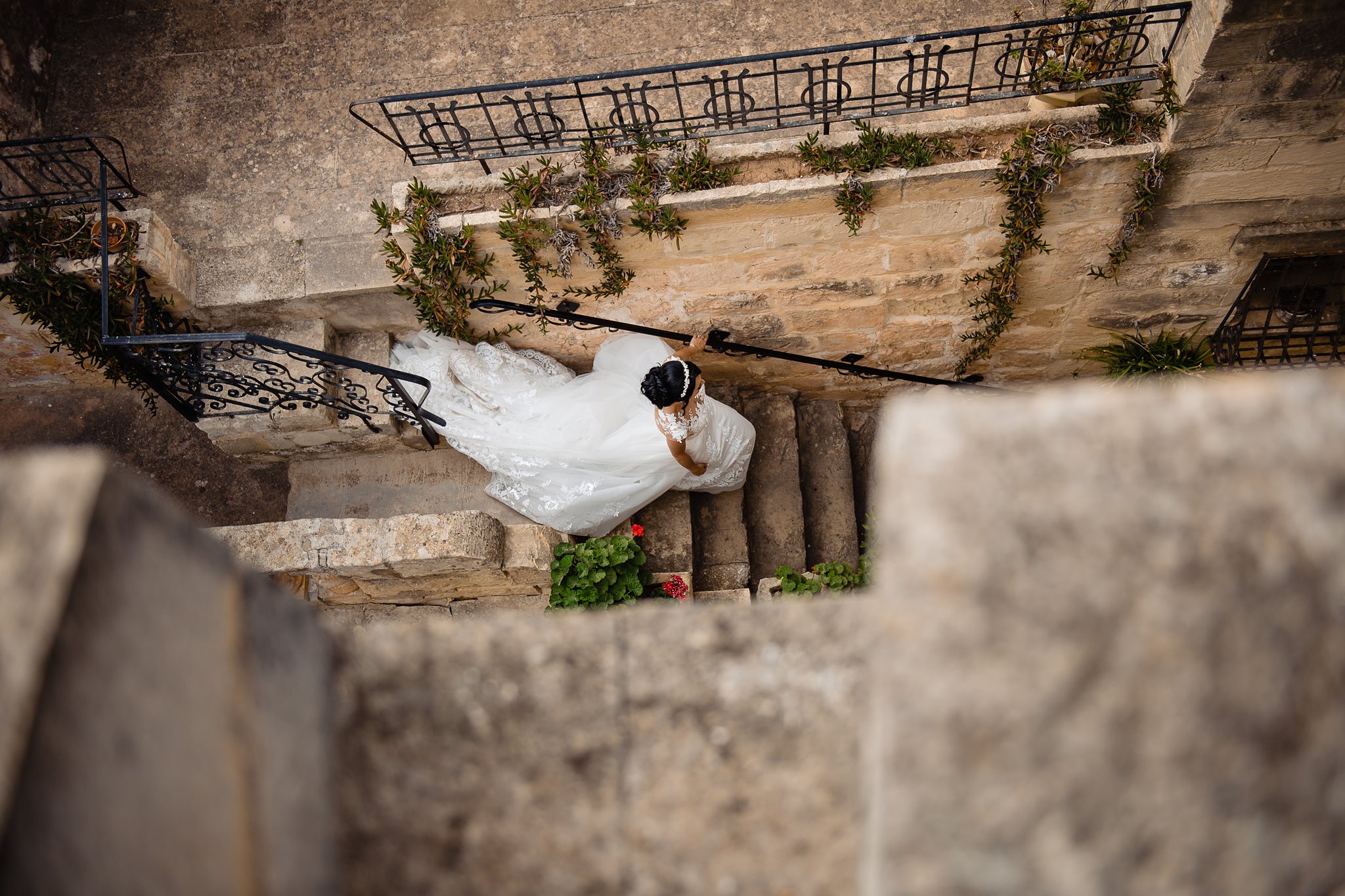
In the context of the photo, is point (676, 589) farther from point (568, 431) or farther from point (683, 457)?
point (568, 431)

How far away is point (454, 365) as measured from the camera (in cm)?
527

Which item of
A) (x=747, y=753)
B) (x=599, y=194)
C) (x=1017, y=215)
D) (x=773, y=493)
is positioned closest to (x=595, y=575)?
(x=773, y=493)

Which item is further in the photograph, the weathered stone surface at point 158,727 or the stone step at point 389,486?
the stone step at point 389,486

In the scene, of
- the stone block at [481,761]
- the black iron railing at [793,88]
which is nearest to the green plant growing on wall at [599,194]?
the black iron railing at [793,88]

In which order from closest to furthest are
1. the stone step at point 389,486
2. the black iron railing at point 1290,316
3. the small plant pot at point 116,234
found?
the small plant pot at point 116,234 < the black iron railing at point 1290,316 < the stone step at point 389,486

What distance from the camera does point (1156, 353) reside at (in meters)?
5.32

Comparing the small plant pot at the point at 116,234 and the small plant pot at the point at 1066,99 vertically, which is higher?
the small plant pot at the point at 1066,99

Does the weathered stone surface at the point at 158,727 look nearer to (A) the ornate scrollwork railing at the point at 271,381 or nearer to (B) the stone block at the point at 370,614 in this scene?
(A) the ornate scrollwork railing at the point at 271,381

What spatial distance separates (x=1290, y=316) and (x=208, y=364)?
21.1 feet

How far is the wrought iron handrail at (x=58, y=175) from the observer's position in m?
4.95

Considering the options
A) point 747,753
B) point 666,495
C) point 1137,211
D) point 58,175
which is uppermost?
point 58,175

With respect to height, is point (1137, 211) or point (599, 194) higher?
point (599, 194)

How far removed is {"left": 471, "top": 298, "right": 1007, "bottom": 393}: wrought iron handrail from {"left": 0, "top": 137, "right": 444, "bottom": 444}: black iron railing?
0.70 metres

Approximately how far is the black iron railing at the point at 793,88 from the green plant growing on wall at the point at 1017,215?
0.30 meters
